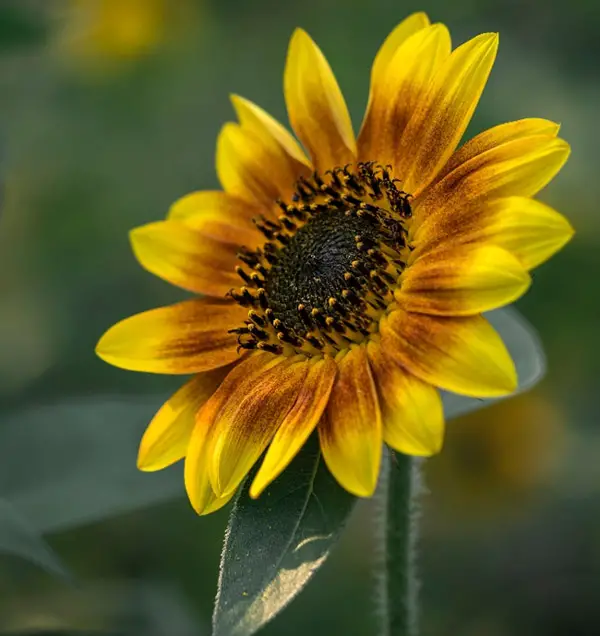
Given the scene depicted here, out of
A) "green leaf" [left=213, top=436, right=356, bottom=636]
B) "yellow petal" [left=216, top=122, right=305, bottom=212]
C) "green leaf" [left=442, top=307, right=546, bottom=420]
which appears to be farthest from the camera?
"yellow petal" [left=216, top=122, right=305, bottom=212]

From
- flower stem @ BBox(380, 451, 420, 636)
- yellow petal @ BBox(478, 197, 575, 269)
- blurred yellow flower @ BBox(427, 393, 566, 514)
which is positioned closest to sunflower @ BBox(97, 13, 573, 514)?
yellow petal @ BBox(478, 197, 575, 269)

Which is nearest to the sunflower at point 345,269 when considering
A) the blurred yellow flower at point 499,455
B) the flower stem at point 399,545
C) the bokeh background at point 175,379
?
the flower stem at point 399,545

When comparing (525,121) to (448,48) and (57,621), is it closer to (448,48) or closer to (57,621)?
(448,48)

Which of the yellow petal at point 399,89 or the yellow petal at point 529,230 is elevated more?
the yellow petal at point 399,89

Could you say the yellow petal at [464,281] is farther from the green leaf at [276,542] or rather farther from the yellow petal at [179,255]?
the yellow petal at [179,255]

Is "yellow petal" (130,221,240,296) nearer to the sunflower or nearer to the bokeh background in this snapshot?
the sunflower

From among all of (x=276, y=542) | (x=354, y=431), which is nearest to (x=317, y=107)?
(x=354, y=431)

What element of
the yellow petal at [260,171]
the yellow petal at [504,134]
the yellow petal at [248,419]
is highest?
the yellow petal at [260,171]
